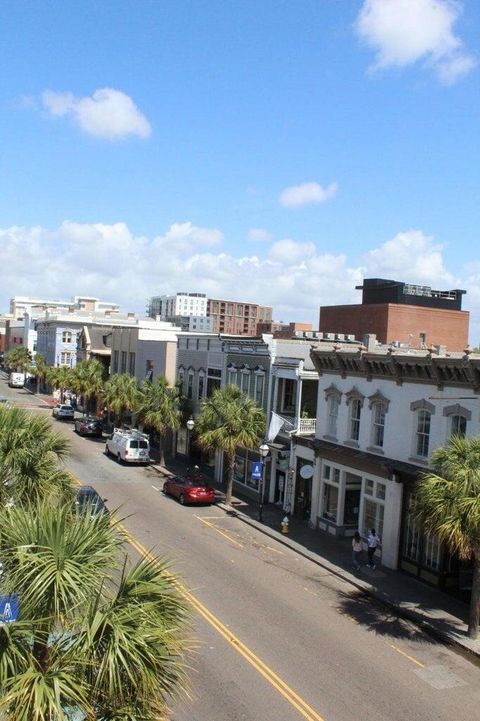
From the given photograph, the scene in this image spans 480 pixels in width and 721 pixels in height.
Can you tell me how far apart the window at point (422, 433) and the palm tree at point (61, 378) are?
47.8m

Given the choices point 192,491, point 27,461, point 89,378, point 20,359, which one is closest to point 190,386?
point 192,491

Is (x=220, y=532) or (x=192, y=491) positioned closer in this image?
(x=220, y=532)

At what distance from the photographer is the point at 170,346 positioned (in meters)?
50.3

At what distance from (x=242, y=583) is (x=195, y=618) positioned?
369 centimetres

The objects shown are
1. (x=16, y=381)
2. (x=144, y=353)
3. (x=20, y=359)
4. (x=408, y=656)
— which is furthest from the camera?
(x=20, y=359)

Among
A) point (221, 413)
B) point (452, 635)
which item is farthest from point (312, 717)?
point (221, 413)

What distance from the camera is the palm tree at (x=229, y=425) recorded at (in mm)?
33406

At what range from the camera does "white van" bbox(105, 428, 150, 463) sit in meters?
44.1

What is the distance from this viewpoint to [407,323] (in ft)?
217

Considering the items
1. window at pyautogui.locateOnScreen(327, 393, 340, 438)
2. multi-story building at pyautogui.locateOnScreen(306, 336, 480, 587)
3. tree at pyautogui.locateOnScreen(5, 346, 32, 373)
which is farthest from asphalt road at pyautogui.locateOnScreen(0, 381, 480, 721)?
tree at pyautogui.locateOnScreen(5, 346, 32, 373)

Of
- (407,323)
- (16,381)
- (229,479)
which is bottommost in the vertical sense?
(16,381)

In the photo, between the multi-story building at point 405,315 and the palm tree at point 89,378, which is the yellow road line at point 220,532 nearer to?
the palm tree at point 89,378

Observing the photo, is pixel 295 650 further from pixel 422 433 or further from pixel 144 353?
pixel 144 353

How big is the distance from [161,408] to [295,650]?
91.4 feet
